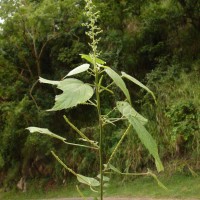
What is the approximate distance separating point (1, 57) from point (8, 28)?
1.02 m

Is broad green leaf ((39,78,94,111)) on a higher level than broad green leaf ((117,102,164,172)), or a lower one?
higher

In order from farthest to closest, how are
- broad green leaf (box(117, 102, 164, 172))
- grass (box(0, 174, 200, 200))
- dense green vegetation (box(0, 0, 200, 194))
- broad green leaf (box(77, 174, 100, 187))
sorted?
dense green vegetation (box(0, 0, 200, 194))
grass (box(0, 174, 200, 200))
broad green leaf (box(77, 174, 100, 187))
broad green leaf (box(117, 102, 164, 172))

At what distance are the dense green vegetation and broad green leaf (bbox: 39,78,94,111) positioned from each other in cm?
923

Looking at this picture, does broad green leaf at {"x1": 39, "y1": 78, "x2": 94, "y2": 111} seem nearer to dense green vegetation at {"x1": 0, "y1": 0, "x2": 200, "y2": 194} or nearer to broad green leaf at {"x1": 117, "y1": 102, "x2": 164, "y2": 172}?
broad green leaf at {"x1": 117, "y1": 102, "x2": 164, "y2": 172}

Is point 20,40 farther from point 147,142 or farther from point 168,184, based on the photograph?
point 147,142

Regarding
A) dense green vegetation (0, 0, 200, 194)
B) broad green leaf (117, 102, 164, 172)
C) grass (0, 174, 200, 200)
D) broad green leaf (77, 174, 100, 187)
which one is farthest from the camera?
dense green vegetation (0, 0, 200, 194)

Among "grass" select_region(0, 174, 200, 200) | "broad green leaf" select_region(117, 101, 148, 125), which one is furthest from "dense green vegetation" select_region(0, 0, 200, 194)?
"broad green leaf" select_region(117, 101, 148, 125)

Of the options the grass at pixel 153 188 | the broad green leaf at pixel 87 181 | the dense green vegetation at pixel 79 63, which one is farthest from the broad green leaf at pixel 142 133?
the dense green vegetation at pixel 79 63

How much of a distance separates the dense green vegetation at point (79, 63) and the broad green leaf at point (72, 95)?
923 centimetres

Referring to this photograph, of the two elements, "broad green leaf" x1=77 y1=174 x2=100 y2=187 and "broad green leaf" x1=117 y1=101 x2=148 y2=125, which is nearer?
"broad green leaf" x1=117 y1=101 x2=148 y2=125

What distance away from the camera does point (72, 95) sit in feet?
2.22

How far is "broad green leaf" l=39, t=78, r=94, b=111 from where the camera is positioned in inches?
26.2

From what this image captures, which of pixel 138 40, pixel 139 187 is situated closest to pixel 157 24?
pixel 138 40

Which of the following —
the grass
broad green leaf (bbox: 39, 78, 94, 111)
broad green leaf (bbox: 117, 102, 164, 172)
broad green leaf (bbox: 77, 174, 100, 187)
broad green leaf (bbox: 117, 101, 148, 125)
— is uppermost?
broad green leaf (bbox: 39, 78, 94, 111)
